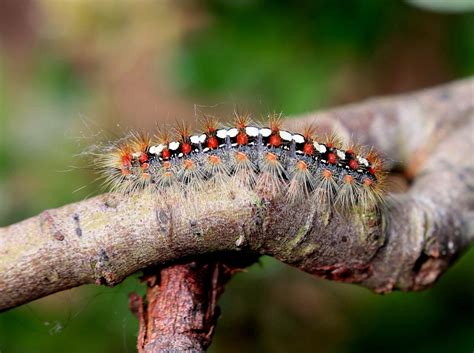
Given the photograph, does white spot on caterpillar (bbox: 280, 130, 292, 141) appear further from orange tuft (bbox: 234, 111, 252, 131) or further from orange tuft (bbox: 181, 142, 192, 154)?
orange tuft (bbox: 181, 142, 192, 154)

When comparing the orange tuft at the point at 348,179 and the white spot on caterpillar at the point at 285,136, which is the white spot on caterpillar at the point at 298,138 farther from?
the orange tuft at the point at 348,179

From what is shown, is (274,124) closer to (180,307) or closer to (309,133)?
(309,133)

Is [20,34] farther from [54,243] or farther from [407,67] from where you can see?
[54,243]

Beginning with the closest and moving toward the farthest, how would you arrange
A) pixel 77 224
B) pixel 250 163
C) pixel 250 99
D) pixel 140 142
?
pixel 77 224 → pixel 250 163 → pixel 140 142 → pixel 250 99

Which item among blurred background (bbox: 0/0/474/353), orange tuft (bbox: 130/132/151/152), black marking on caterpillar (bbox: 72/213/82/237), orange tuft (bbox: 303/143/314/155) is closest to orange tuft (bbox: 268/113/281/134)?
orange tuft (bbox: 303/143/314/155)

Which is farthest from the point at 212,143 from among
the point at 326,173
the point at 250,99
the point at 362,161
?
the point at 250,99

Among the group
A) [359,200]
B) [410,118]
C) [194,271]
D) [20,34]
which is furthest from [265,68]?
[20,34]

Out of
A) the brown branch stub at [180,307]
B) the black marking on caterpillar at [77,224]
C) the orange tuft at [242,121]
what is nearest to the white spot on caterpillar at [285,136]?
the orange tuft at [242,121]
